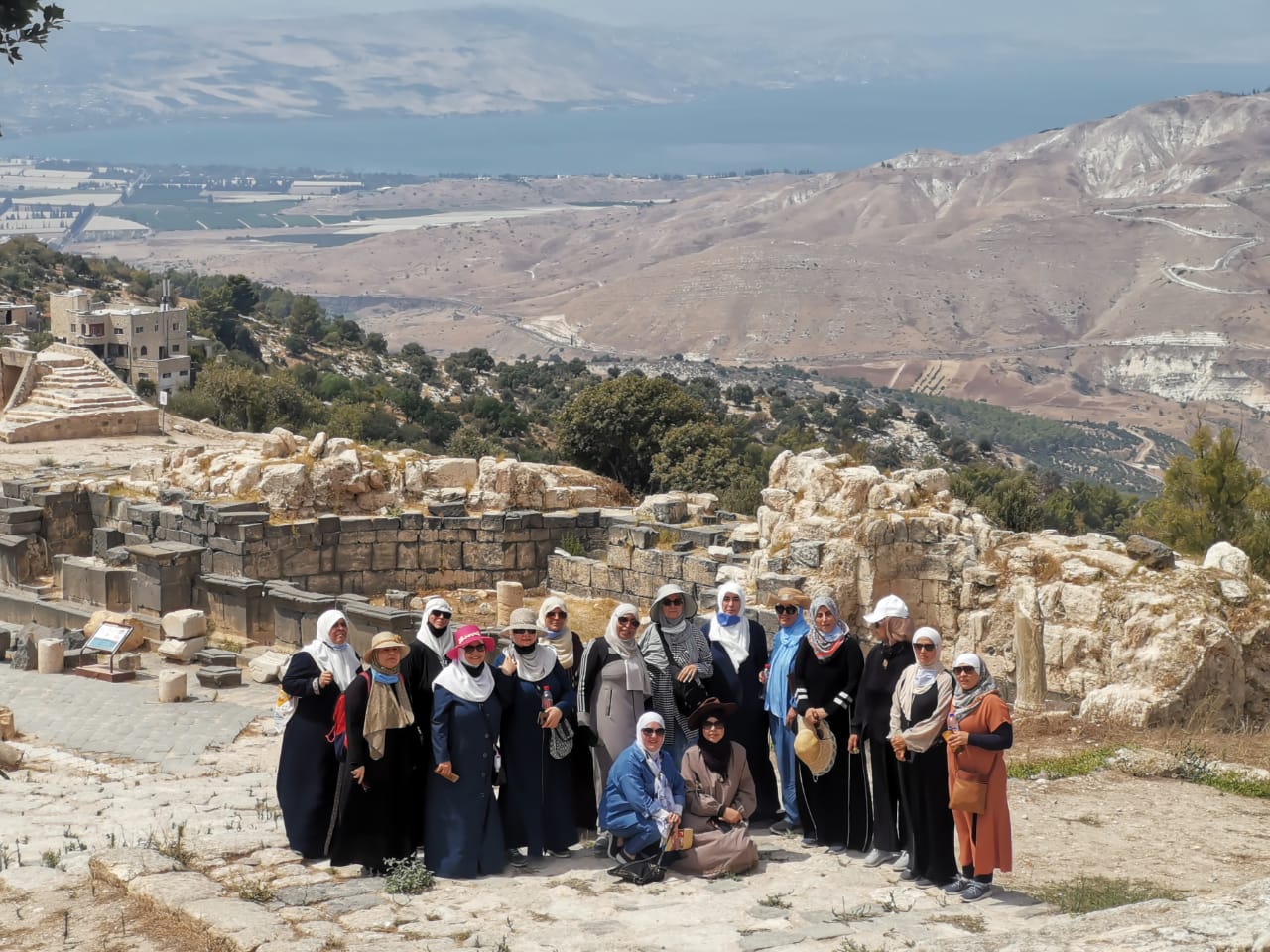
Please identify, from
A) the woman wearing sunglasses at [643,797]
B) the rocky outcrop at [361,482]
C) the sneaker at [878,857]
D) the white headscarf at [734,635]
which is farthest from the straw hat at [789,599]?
the rocky outcrop at [361,482]

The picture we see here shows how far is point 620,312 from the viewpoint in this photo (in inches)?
6841

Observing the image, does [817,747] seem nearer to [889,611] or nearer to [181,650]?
[889,611]

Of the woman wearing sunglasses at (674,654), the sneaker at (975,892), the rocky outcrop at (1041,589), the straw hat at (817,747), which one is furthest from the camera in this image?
the rocky outcrop at (1041,589)

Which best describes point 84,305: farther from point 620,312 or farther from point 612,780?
point 620,312

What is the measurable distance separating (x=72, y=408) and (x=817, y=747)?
101 ft

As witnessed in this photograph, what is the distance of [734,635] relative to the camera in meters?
11.9

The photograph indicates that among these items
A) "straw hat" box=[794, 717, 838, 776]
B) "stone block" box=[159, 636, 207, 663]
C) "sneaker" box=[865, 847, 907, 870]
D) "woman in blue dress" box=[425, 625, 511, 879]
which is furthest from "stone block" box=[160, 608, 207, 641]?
"sneaker" box=[865, 847, 907, 870]

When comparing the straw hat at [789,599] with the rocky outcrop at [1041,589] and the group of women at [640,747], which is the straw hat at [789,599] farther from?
the rocky outcrop at [1041,589]

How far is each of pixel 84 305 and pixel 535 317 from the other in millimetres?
127630

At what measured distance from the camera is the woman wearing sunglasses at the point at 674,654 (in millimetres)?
11359

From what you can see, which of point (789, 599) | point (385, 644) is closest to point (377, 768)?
point (385, 644)

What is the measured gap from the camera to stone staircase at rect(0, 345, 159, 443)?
3750 cm

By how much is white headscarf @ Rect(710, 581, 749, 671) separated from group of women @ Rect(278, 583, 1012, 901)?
11cm

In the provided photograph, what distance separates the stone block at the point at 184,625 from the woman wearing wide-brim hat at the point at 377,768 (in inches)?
372
